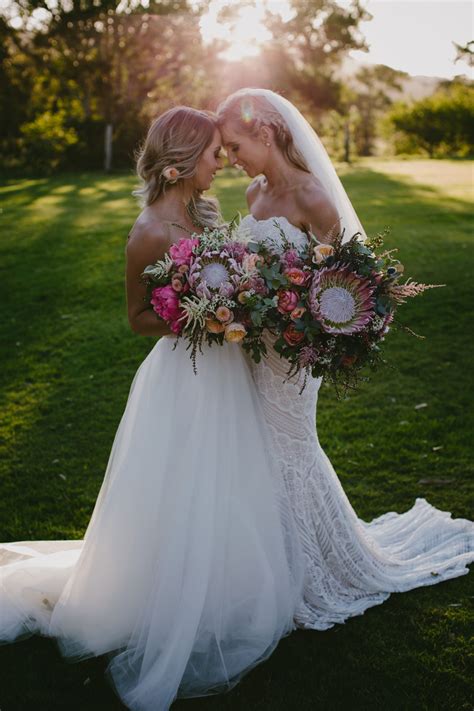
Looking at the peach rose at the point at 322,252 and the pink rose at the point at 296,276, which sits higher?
the peach rose at the point at 322,252

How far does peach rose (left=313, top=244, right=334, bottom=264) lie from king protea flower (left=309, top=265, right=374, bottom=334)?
0.06 meters

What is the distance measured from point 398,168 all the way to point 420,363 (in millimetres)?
18974

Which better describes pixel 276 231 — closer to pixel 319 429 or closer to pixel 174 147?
pixel 174 147

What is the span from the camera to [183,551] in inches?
134

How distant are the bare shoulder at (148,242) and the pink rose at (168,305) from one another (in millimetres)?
297

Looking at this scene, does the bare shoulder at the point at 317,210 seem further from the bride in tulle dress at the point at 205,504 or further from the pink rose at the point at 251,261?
the pink rose at the point at 251,261

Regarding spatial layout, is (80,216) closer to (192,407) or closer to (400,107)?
(192,407)

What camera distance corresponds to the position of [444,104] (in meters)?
34.5

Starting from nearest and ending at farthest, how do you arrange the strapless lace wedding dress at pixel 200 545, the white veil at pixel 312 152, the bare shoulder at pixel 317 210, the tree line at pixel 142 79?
the strapless lace wedding dress at pixel 200 545 < the bare shoulder at pixel 317 210 < the white veil at pixel 312 152 < the tree line at pixel 142 79

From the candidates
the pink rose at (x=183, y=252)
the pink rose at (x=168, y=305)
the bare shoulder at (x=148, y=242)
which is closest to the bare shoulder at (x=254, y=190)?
the bare shoulder at (x=148, y=242)

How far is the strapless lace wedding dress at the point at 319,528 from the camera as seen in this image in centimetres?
379

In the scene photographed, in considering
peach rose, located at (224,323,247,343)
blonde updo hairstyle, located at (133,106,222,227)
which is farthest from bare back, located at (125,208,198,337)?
peach rose, located at (224,323,247,343)

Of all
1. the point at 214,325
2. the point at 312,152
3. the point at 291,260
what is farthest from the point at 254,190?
the point at 214,325

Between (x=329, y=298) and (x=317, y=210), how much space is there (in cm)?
83
